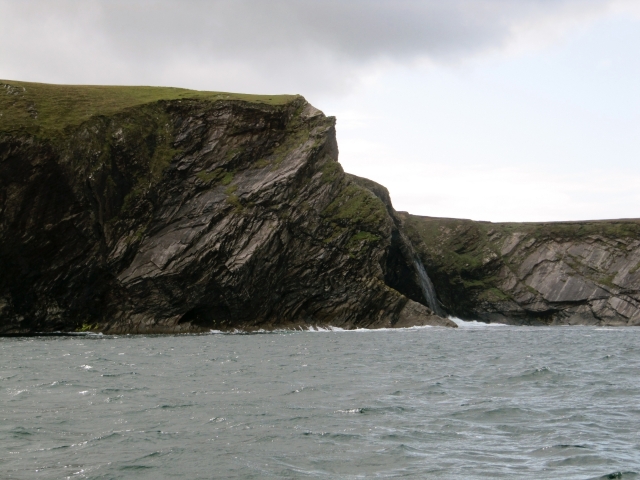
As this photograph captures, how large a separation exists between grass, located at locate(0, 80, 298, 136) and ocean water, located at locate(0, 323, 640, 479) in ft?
153

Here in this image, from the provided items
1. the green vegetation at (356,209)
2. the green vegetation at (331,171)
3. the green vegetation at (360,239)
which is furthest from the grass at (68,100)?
the green vegetation at (360,239)

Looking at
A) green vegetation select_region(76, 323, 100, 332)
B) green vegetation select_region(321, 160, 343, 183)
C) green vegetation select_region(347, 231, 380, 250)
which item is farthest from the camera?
green vegetation select_region(321, 160, 343, 183)

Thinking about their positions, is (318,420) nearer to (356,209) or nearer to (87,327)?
(87,327)

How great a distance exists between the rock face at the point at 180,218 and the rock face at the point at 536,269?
134 feet

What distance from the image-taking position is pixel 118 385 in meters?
28.5

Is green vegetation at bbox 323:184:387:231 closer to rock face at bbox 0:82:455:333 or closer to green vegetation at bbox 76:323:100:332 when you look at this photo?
rock face at bbox 0:82:455:333

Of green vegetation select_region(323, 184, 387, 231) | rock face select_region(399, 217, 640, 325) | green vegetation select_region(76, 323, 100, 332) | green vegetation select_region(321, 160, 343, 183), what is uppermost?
green vegetation select_region(321, 160, 343, 183)

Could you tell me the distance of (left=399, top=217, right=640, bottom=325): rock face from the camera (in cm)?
12362

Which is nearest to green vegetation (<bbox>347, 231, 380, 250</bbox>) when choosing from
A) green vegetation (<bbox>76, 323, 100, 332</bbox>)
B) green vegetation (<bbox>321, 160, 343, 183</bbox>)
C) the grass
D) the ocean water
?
green vegetation (<bbox>321, 160, 343, 183</bbox>)

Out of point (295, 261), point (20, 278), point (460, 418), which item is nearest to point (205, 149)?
point (295, 261)

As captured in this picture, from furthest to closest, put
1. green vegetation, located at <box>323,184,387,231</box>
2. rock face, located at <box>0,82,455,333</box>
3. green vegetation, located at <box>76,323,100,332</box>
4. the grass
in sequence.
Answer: green vegetation, located at <box>323,184,387,231</box>
the grass
green vegetation, located at <box>76,323,100,332</box>
rock face, located at <box>0,82,455,333</box>

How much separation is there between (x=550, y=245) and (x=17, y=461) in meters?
126

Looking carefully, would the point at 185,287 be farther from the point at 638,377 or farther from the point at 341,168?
the point at 638,377

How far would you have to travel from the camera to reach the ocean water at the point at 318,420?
16.2 meters
